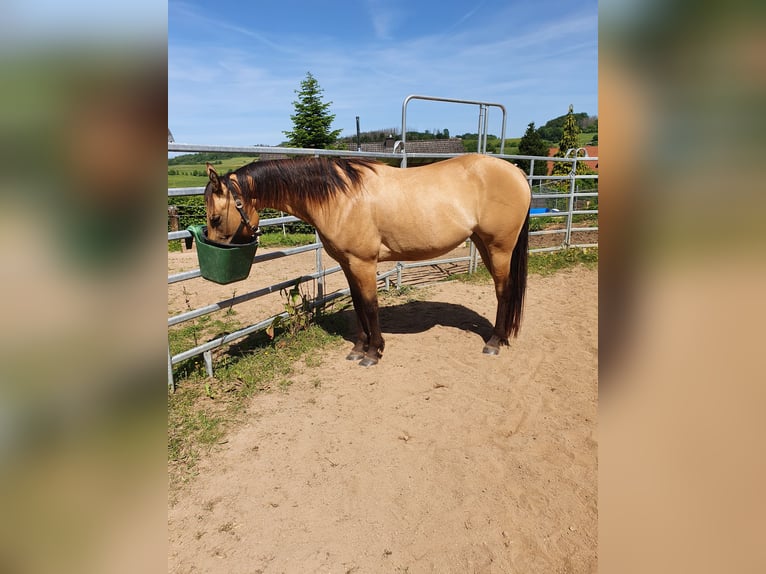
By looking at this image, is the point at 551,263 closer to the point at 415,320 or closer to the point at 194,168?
the point at 415,320

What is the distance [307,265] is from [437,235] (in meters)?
4.34

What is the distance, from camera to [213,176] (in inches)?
106

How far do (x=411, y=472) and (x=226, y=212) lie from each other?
2.00 meters

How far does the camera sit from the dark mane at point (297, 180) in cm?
304

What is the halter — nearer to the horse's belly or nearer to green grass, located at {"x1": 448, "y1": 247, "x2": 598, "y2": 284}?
the horse's belly

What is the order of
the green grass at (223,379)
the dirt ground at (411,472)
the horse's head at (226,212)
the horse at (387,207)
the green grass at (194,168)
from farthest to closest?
the horse at (387,207) → the horse's head at (226,212) → the green grass at (223,379) → the green grass at (194,168) → the dirt ground at (411,472)

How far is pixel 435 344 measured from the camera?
3.88 meters

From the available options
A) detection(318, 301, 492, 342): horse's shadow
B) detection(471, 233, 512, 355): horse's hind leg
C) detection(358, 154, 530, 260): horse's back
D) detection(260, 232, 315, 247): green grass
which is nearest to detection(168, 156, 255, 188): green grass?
detection(358, 154, 530, 260): horse's back

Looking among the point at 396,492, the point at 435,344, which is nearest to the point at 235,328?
the point at 435,344

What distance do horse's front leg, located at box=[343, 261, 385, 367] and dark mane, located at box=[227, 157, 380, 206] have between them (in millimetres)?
606

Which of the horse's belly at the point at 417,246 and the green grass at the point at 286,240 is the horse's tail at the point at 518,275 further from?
the green grass at the point at 286,240

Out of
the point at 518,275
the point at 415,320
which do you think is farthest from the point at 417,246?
the point at 415,320

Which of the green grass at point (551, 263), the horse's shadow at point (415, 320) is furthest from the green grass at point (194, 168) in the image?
the green grass at point (551, 263)

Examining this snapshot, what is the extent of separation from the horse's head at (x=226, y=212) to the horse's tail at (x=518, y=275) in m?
2.20
